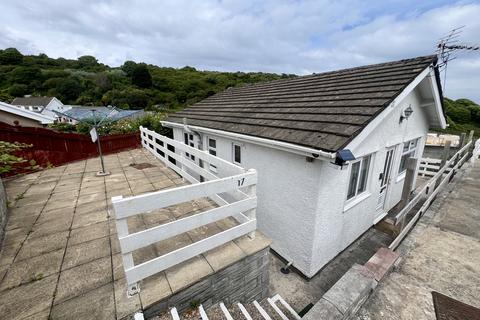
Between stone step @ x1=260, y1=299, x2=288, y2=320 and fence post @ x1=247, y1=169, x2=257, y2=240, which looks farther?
stone step @ x1=260, y1=299, x2=288, y2=320

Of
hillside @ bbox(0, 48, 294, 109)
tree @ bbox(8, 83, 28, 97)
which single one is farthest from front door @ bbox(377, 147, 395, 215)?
tree @ bbox(8, 83, 28, 97)

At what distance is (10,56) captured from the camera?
55.2 metres

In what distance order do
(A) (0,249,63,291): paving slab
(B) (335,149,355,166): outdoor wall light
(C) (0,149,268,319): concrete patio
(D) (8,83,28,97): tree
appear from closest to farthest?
(C) (0,149,268,319): concrete patio, (A) (0,249,63,291): paving slab, (B) (335,149,355,166): outdoor wall light, (D) (8,83,28,97): tree

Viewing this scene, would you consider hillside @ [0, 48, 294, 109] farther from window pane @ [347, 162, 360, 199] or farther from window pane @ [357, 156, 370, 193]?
window pane @ [347, 162, 360, 199]

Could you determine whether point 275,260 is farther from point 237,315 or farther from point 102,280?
point 102,280

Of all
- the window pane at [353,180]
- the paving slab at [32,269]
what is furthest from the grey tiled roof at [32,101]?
the window pane at [353,180]

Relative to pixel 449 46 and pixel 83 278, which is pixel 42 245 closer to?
pixel 83 278

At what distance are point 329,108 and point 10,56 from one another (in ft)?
287

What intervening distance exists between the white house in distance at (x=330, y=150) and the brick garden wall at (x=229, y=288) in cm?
168

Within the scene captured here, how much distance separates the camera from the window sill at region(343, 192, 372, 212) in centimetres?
485

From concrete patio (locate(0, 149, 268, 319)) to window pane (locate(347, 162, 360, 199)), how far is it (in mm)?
3057

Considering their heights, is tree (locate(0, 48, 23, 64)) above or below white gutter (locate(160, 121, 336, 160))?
above

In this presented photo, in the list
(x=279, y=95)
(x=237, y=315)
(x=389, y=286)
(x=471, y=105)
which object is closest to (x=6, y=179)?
(x=237, y=315)

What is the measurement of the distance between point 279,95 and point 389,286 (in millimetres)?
6498
